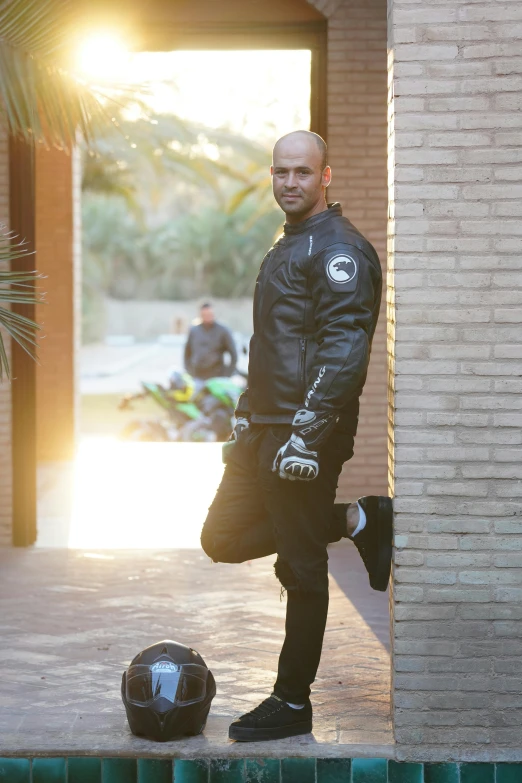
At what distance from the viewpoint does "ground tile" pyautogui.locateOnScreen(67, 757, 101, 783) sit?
4.14 metres

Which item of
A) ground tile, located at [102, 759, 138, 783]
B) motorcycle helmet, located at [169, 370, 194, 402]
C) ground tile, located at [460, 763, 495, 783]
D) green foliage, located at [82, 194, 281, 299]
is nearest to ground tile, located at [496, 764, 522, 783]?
ground tile, located at [460, 763, 495, 783]

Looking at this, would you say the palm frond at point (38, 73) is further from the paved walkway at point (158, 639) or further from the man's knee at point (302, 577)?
the man's knee at point (302, 577)

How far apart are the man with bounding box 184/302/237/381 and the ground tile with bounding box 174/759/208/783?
13.3 meters

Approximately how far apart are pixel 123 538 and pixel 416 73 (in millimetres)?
4636

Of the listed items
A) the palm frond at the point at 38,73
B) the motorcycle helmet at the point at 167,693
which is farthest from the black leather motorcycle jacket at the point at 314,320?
the palm frond at the point at 38,73

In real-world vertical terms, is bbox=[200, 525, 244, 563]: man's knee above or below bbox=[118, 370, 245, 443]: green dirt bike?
above

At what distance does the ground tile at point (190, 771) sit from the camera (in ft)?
13.5

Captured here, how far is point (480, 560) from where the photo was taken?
13.7 feet

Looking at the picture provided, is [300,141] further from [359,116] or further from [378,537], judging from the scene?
[359,116]

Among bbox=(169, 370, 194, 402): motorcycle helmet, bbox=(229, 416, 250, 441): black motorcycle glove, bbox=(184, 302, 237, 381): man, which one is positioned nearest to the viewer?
bbox=(229, 416, 250, 441): black motorcycle glove

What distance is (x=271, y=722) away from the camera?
13.9 feet

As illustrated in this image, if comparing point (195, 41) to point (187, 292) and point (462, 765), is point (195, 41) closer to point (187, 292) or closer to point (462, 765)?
point (462, 765)

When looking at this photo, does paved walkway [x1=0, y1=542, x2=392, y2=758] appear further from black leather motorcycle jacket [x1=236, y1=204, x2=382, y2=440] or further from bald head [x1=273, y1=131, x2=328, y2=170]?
bald head [x1=273, y1=131, x2=328, y2=170]

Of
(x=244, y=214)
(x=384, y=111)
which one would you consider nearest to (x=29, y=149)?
(x=384, y=111)
